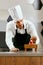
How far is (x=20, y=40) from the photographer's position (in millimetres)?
2145

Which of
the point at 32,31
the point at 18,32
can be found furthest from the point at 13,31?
the point at 32,31

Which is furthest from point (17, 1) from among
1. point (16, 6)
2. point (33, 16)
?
point (33, 16)

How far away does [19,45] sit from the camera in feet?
7.09

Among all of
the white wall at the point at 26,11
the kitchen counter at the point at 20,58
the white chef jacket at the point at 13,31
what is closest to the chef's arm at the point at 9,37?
the white chef jacket at the point at 13,31

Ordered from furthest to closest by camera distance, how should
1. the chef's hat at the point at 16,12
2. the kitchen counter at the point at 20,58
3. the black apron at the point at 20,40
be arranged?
the chef's hat at the point at 16,12, the black apron at the point at 20,40, the kitchen counter at the point at 20,58

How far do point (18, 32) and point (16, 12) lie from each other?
0.24 metres

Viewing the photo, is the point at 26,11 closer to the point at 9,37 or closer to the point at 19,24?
the point at 19,24

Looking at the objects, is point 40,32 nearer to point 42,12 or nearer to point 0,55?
point 42,12

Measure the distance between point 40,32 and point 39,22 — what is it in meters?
0.11

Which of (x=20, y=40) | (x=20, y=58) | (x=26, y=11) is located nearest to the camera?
(x=20, y=58)

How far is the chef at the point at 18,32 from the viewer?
7.01ft

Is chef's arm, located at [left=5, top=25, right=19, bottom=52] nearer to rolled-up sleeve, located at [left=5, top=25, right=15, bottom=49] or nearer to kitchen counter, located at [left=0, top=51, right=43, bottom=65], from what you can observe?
rolled-up sleeve, located at [left=5, top=25, right=15, bottom=49]

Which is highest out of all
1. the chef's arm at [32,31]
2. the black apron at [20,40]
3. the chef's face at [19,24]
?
the chef's face at [19,24]

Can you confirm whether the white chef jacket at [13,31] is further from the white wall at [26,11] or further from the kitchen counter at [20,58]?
the kitchen counter at [20,58]
